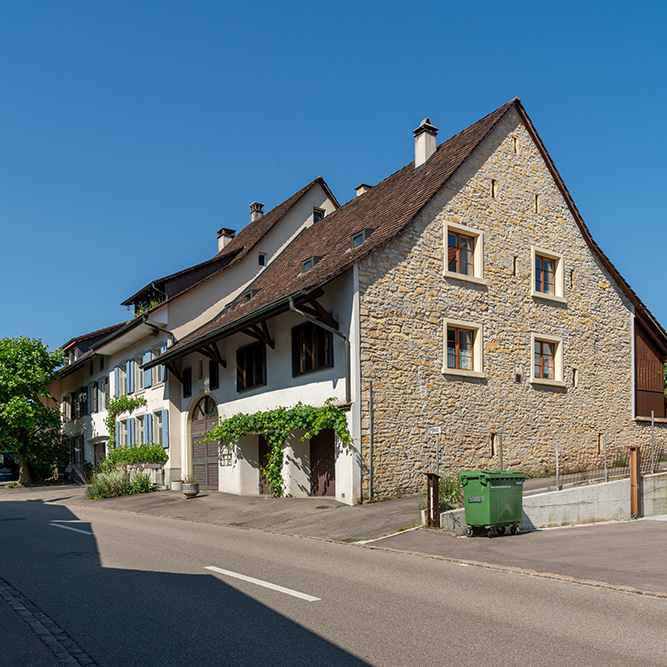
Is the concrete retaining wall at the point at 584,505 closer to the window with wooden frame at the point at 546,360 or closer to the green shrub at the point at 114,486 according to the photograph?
the window with wooden frame at the point at 546,360

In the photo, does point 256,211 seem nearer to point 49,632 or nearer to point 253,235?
point 253,235

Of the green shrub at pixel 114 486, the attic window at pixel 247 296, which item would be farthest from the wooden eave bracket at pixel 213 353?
the green shrub at pixel 114 486

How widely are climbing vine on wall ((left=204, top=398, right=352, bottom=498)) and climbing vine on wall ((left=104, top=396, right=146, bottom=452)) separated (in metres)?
8.54

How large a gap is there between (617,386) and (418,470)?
9386mm

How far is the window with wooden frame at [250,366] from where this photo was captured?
72.1ft

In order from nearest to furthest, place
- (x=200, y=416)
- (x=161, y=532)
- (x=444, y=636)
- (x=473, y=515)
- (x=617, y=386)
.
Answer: (x=444, y=636), (x=473, y=515), (x=161, y=532), (x=617, y=386), (x=200, y=416)

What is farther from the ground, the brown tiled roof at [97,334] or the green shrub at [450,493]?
the brown tiled roof at [97,334]

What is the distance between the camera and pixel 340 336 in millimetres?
17594

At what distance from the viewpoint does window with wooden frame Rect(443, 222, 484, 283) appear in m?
20.2

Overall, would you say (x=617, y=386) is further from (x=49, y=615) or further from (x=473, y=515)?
(x=49, y=615)

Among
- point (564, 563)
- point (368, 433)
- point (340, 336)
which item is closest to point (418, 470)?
point (368, 433)

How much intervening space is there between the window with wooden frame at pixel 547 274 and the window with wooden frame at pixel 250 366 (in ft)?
27.9

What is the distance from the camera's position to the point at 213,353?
24547 mm

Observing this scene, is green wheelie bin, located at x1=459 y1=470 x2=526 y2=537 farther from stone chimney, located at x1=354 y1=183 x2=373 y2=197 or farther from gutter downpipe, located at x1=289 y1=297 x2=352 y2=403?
stone chimney, located at x1=354 y1=183 x2=373 y2=197
